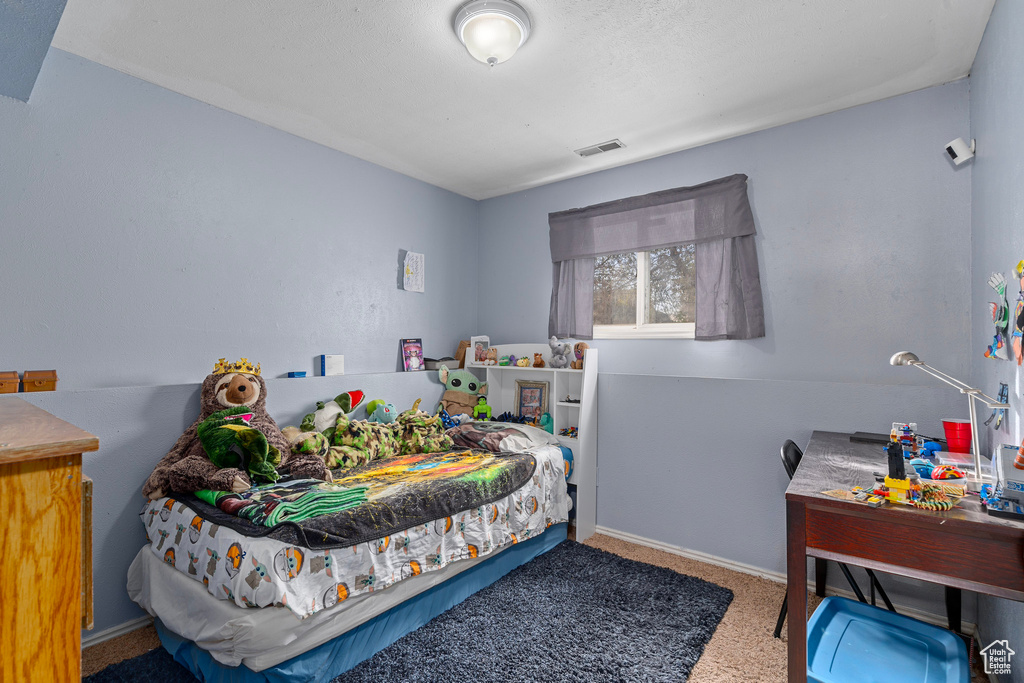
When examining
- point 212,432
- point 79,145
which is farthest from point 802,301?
point 79,145

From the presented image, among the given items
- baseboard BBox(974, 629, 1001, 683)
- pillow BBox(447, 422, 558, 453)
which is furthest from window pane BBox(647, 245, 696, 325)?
baseboard BBox(974, 629, 1001, 683)

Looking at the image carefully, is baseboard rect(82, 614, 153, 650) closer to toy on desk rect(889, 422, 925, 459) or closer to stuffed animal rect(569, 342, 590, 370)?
stuffed animal rect(569, 342, 590, 370)

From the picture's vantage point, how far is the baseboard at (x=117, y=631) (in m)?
2.10

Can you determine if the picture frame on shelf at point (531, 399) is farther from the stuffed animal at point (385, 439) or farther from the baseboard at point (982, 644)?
the baseboard at point (982, 644)

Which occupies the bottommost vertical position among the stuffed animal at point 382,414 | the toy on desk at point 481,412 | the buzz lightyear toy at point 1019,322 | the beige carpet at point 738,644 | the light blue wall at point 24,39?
the beige carpet at point 738,644

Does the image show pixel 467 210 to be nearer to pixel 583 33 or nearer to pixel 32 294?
pixel 583 33

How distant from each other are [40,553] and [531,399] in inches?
118

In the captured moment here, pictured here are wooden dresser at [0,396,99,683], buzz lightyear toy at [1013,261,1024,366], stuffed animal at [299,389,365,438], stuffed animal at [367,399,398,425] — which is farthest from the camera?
stuffed animal at [367,399,398,425]

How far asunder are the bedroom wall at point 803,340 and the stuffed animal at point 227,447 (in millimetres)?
1928

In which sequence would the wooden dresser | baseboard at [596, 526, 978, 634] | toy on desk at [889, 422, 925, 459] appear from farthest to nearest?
baseboard at [596, 526, 978, 634] < toy on desk at [889, 422, 925, 459] < the wooden dresser

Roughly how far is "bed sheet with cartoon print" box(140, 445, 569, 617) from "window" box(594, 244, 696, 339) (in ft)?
4.79

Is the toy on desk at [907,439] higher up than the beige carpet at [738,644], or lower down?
higher up
